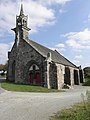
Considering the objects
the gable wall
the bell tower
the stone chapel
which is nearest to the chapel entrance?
the stone chapel

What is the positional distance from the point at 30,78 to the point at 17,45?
750 cm

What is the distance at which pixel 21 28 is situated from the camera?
38.3m

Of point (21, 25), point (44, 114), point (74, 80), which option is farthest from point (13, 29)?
point (44, 114)

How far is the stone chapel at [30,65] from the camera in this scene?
106 feet

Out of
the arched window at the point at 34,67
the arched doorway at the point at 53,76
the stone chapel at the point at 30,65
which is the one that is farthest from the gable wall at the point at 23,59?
the arched doorway at the point at 53,76

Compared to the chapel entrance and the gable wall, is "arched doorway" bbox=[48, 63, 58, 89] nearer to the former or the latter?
the chapel entrance

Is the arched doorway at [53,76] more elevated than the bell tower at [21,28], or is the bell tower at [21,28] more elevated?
the bell tower at [21,28]

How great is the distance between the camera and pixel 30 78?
3559cm

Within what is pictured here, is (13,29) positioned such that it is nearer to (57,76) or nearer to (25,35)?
(25,35)

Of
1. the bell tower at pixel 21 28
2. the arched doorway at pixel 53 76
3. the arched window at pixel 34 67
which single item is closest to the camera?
the arched doorway at pixel 53 76

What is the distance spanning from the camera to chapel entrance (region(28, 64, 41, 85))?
3441 centimetres

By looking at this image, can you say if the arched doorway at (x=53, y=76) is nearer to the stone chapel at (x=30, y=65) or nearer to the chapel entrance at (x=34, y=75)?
the stone chapel at (x=30, y=65)

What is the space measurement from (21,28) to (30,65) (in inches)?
333

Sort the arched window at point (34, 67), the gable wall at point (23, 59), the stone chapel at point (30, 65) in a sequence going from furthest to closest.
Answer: the gable wall at point (23, 59)
the arched window at point (34, 67)
the stone chapel at point (30, 65)
